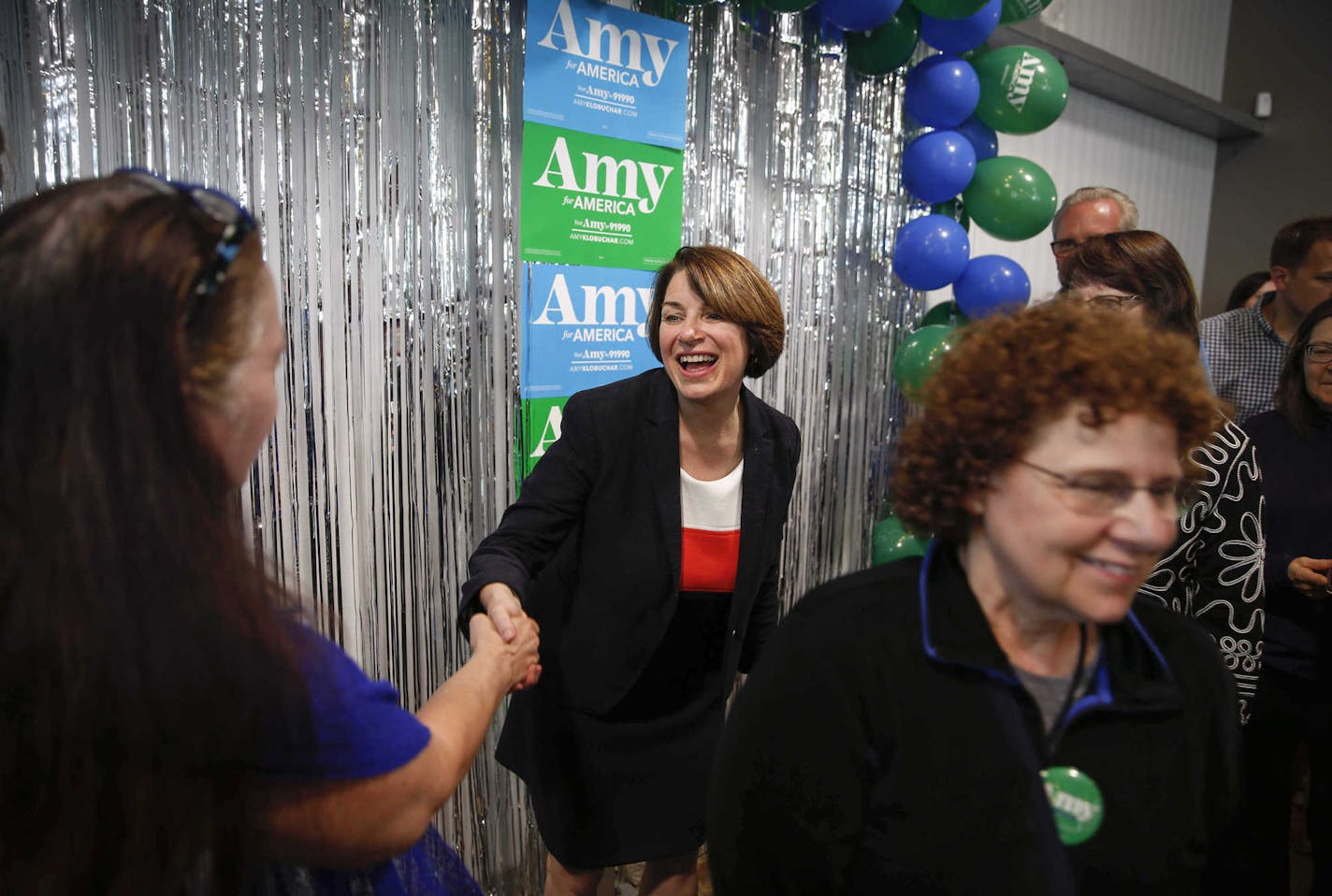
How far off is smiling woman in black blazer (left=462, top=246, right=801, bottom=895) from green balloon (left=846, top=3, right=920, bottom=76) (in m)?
1.46

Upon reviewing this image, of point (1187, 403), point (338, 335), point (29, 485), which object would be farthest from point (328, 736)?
point (338, 335)

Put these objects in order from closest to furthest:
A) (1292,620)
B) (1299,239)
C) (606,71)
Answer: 1. (1292,620)
2. (606,71)
3. (1299,239)

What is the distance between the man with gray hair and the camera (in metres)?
2.91

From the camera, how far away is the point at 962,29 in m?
2.76

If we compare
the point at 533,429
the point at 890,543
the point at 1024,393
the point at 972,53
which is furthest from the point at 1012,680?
the point at 972,53

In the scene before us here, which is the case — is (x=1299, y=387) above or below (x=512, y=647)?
above

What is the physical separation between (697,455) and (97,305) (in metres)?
1.27

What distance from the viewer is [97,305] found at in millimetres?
633

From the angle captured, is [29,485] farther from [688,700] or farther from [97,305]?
[688,700]

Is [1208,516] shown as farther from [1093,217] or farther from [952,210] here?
[952,210]

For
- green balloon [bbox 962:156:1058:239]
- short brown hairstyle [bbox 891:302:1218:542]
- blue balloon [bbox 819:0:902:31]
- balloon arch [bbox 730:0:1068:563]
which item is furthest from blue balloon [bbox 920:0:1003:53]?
short brown hairstyle [bbox 891:302:1218:542]

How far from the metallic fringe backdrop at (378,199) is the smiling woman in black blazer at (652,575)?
48cm

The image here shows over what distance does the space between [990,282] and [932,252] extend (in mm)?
257

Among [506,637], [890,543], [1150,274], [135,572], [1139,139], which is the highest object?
[1139,139]
